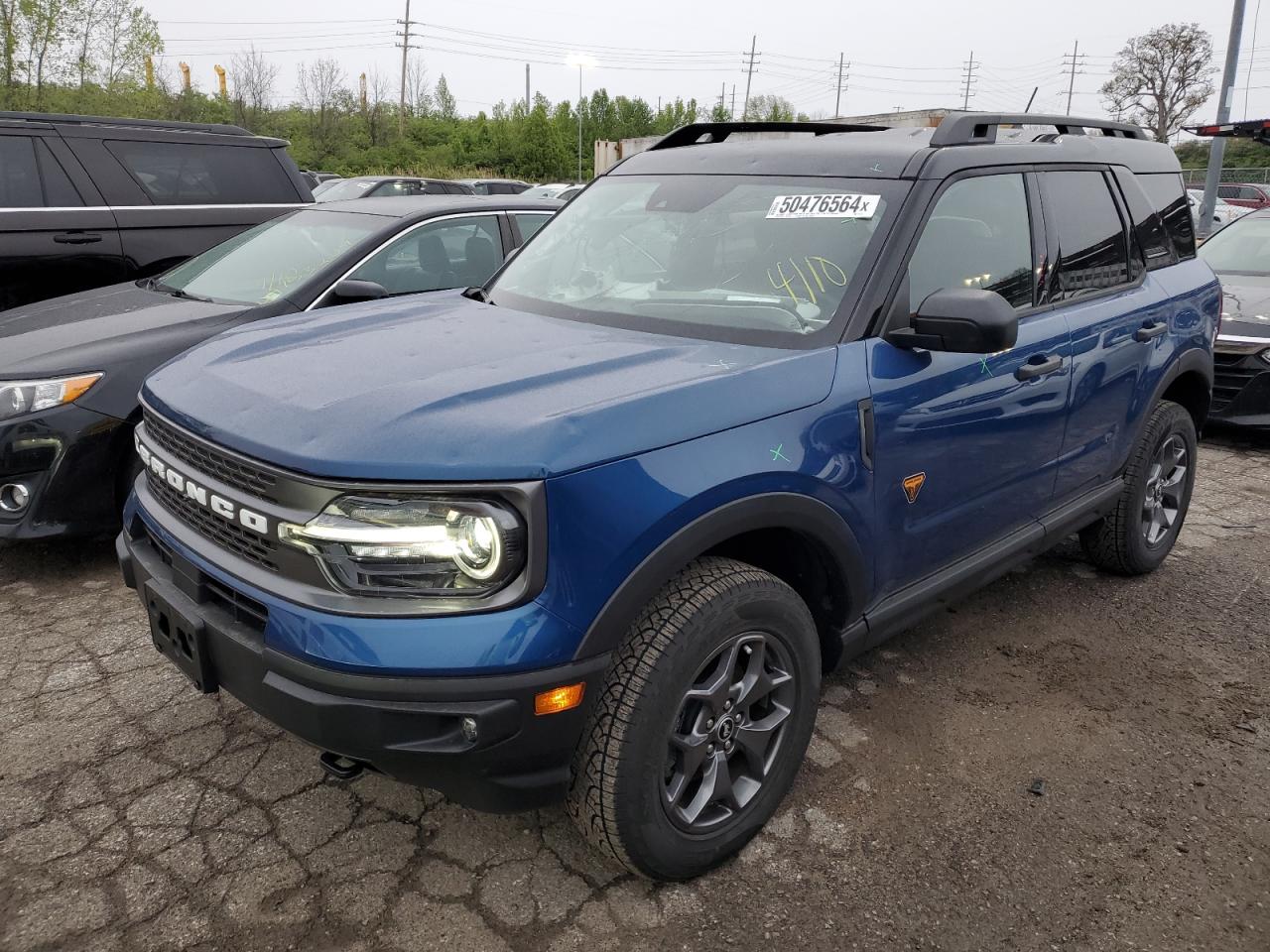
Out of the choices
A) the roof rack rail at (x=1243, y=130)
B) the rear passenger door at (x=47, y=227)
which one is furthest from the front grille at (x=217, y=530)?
the roof rack rail at (x=1243, y=130)

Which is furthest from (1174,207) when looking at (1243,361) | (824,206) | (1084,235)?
(1243,361)

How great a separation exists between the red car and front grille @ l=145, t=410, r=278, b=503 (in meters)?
27.6

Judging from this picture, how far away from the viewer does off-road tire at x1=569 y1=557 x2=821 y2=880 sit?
2.03 meters

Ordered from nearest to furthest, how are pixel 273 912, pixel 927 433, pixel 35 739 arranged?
pixel 273 912
pixel 927 433
pixel 35 739

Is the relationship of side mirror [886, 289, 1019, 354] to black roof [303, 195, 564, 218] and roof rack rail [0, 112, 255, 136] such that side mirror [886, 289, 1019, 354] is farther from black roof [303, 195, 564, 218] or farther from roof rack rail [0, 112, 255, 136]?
roof rack rail [0, 112, 255, 136]

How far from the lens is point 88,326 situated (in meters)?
4.16

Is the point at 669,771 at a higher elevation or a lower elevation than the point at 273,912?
higher

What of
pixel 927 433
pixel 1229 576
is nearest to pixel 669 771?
pixel 927 433

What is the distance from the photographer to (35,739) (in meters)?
2.88

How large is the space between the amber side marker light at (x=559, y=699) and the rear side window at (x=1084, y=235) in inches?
91.7

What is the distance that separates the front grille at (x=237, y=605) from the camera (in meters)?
2.05

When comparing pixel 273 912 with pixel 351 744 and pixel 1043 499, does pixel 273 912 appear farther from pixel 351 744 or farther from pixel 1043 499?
pixel 1043 499

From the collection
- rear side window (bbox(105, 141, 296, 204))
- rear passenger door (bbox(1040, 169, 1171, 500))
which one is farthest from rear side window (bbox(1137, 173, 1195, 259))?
rear side window (bbox(105, 141, 296, 204))

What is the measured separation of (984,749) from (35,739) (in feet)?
9.76
